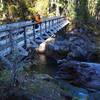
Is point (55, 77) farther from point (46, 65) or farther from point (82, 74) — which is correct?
point (46, 65)

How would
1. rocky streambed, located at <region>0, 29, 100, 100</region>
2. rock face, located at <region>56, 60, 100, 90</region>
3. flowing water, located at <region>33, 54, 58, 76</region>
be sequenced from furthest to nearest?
flowing water, located at <region>33, 54, 58, 76</region>
rock face, located at <region>56, 60, 100, 90</region>
rocky streambed, located at <region>0, 29, 100, 100</region>

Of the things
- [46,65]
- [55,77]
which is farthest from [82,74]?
[46,65]

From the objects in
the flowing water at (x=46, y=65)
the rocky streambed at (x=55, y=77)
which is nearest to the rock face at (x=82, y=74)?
the rocky streambed at (x=55, y=77)

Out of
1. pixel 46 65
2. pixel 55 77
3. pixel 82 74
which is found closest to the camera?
pixel 82 74

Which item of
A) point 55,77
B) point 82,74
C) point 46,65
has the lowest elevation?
point 46,65

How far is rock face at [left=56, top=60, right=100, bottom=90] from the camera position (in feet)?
36.6

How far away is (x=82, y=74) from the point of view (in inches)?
455

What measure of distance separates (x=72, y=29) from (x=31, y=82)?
30.0m

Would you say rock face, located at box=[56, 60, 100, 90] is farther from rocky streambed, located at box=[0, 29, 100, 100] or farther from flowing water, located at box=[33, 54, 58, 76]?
flowing water, located at box=[33, 54, 58, 76]

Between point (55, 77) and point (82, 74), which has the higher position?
point (82, 74)

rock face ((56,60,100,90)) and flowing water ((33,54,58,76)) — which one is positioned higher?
rock face ((56,60,100,90))

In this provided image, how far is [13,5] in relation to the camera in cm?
2988

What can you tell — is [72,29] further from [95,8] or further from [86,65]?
[86,65]

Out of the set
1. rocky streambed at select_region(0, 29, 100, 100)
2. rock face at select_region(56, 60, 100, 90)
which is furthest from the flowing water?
rock face at select_region(56, 60, 100, 90)
